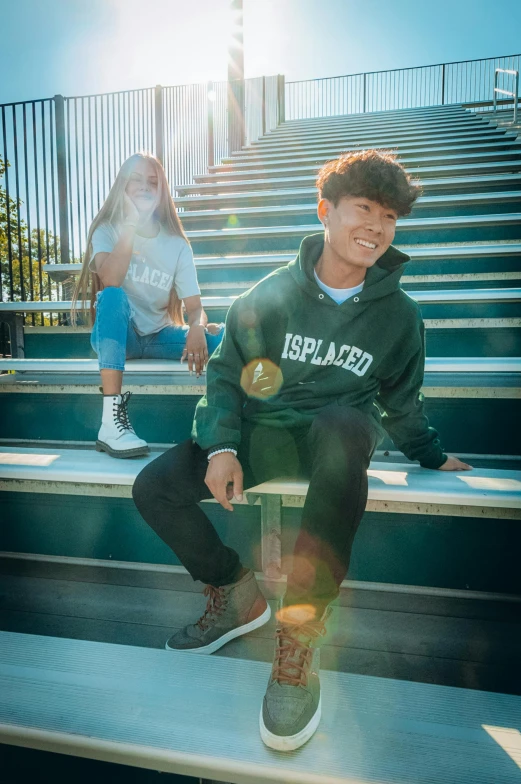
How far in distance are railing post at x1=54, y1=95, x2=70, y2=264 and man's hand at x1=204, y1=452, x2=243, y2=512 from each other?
3.58 m

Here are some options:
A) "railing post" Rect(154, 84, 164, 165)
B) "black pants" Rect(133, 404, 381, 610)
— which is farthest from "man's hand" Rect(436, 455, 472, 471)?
"railing post" Rect(154, 84, 164, 165)

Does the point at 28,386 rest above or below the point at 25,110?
below

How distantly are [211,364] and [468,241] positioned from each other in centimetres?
196

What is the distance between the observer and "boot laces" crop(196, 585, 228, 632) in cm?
108

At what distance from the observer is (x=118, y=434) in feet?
4.28

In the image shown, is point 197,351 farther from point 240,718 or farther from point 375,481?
point 240,718

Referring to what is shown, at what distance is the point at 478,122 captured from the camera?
574 centimetres

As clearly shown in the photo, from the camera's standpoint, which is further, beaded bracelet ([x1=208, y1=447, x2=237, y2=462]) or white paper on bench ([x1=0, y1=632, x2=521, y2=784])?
beaded bracelet ([x1=208, y1=447, x2=237, y2=462])

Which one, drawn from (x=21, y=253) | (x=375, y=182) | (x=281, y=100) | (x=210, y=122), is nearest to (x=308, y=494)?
(x=375, y=182)

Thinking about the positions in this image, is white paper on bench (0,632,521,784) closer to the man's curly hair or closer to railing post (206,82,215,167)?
the man's curly hair

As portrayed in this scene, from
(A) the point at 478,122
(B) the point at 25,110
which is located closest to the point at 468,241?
(B) the point at 25,110

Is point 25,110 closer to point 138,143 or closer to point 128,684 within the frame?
point 138,143

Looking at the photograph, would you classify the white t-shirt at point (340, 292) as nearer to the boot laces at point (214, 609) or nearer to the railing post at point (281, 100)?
the boot laces at point (214, 609)

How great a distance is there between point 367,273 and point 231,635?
31.8 inches
